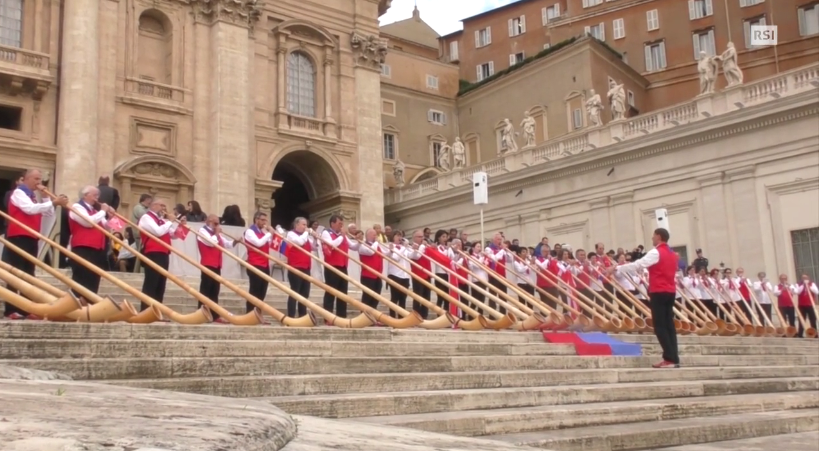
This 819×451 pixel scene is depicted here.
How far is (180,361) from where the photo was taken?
5848 mm

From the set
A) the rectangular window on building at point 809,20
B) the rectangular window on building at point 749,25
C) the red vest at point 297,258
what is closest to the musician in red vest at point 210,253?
the red vest at point 297,258

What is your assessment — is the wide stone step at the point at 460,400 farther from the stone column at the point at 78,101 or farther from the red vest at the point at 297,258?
the stone column at the point at 78,101

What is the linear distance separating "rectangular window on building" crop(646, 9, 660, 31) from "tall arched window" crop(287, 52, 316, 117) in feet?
76.0

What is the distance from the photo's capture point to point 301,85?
31562 mm

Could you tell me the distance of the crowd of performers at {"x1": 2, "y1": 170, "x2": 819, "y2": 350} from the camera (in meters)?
9.59

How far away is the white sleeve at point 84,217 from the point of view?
943 cm

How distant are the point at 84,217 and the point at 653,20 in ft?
137

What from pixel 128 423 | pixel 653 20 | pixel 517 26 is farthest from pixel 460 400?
pixel 517 26

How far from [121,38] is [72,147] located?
178 inches

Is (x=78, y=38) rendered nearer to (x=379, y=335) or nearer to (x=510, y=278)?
(x=510, y=278)

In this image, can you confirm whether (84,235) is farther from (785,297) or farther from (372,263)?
(785,297)

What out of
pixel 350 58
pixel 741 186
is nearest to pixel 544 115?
pixel 350 58

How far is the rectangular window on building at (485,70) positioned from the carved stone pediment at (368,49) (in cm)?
1737

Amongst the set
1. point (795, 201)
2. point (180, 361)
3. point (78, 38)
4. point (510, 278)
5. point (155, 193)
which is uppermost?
point (78, 38)
